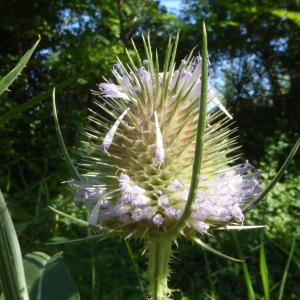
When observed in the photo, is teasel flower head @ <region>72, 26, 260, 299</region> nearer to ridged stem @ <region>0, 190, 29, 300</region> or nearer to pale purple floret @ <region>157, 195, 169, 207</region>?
pale purple floret @ <region>157, 195, 169, 207</region>

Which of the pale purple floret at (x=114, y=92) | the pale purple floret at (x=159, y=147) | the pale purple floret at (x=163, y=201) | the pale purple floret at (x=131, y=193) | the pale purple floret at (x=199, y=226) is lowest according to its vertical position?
the pale purple floret at (x=199, y=226)

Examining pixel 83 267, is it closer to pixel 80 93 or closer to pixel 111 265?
pixel 111 265

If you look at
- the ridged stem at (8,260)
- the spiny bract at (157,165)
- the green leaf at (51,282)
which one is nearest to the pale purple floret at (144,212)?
the spiny bract at (157,165)

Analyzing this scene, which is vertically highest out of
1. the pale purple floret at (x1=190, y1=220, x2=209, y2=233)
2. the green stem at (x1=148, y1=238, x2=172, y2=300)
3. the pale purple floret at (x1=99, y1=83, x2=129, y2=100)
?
the pale purple floret at (x1=99, y1=83, x2=129, y2=100)

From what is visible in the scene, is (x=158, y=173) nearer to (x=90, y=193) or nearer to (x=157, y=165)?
(x=157, y=165)

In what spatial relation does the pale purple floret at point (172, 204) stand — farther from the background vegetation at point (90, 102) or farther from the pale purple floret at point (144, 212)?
the background vegetation at point (90, 102)

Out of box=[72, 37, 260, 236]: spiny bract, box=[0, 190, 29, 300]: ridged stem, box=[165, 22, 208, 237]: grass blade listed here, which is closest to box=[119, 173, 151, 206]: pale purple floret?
box=[72, 37, 260, 236]: spiny bract
